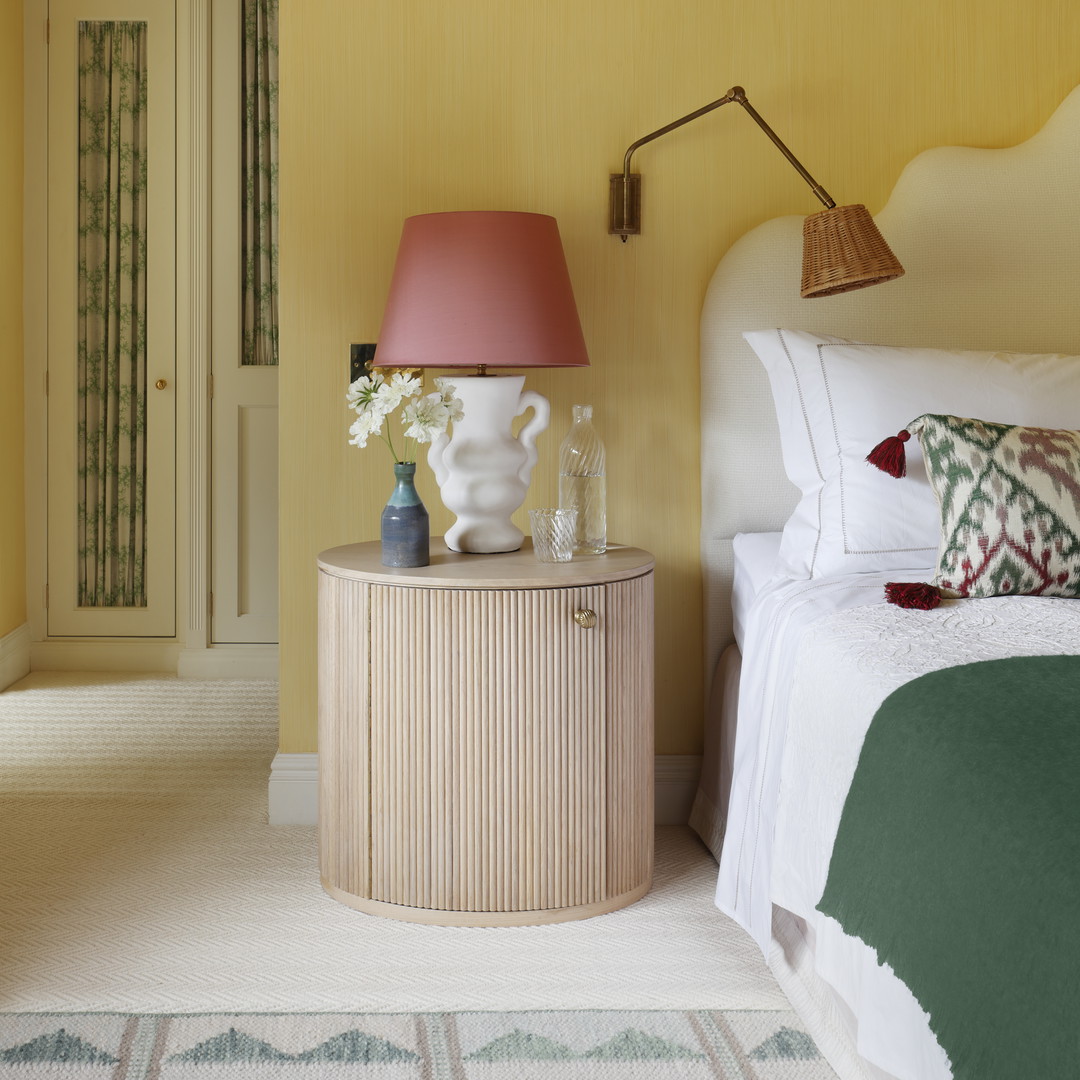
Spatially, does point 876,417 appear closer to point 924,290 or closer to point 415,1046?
point 924,290

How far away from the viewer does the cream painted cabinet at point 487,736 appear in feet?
6.55

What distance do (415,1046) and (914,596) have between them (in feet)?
3.34

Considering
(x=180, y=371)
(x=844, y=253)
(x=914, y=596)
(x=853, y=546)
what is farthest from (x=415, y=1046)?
(x=180, y=371)

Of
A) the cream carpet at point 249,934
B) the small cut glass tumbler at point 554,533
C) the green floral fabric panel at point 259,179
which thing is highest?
the green floral fabric panel at point 259,179

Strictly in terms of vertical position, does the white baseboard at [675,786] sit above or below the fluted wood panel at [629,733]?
below

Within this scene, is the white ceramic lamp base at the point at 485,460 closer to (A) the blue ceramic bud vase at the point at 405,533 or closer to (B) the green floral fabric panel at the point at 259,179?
(A) the blue ceramic bud vase at the point at 405,533

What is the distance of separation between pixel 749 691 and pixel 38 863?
4.85 ft

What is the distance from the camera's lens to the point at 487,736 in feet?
6.57

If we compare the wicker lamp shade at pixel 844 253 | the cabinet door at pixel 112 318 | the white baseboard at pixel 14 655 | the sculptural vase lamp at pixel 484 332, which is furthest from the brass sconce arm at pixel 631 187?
the white baseboard at pixel 14 655

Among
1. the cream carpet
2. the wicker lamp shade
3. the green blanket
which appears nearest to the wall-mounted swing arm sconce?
the wicker lamp shade

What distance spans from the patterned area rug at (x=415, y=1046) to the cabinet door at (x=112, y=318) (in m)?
2.63

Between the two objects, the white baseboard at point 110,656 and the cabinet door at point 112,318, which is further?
the white baseboard at point 110,656

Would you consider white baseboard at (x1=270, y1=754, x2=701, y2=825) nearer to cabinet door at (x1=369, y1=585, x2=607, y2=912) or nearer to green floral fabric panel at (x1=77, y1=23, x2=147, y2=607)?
cabinet door at (x1=369, y1=585, x2=607, y2=912)

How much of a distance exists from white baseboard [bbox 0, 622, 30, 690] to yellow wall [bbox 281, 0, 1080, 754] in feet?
5.94
